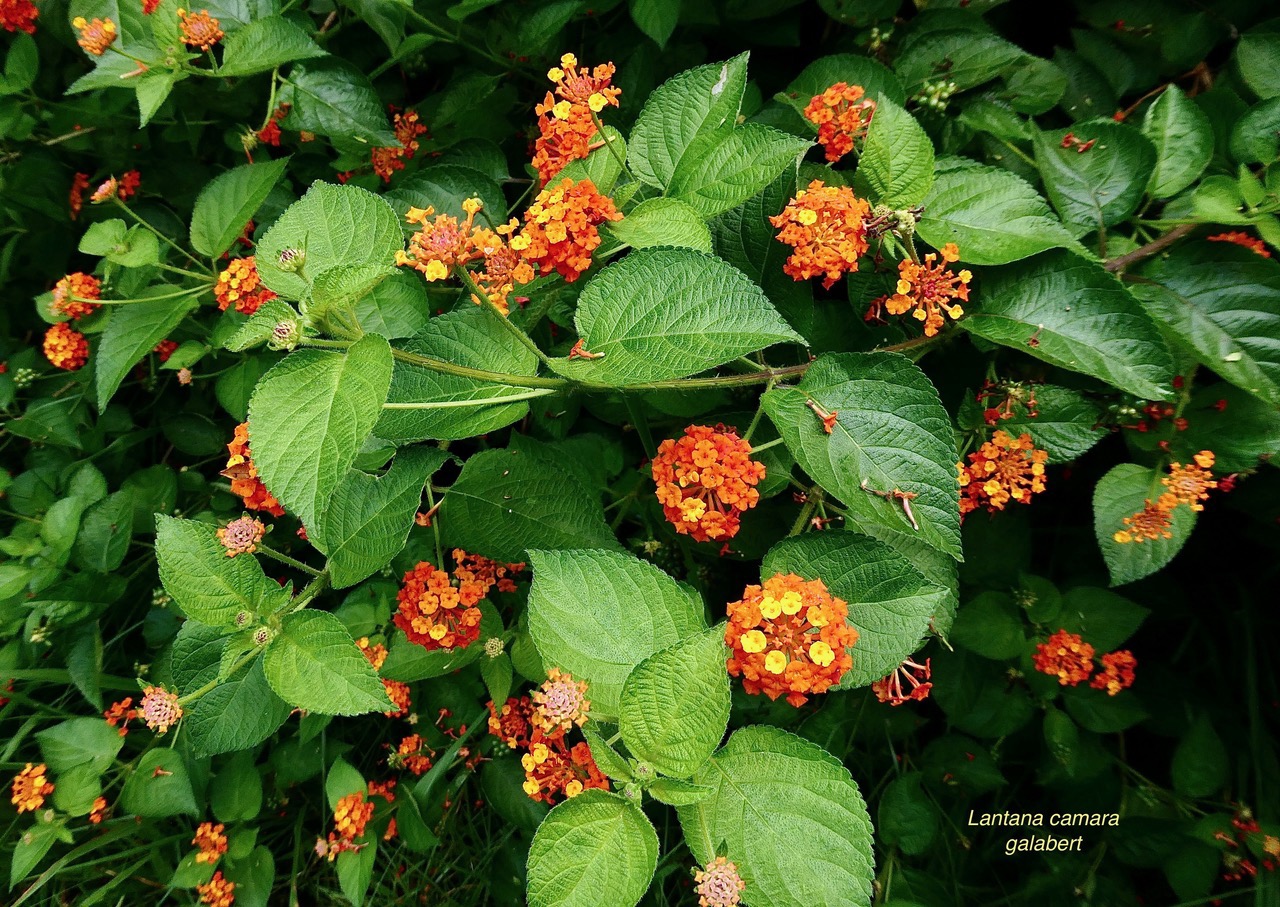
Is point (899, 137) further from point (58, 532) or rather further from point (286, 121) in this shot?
point (58, 532)

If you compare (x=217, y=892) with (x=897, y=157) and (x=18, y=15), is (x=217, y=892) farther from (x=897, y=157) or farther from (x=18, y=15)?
(x=897, y=157)

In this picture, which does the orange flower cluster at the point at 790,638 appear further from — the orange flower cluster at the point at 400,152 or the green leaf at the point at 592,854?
the orange flower cluster at the point at 400,152

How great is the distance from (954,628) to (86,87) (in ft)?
8.50

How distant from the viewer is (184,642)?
1.74 meters

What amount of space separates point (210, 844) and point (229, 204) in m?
1.82

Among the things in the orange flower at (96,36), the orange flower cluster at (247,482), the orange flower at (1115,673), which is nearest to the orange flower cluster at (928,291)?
the orange flower at (1115,673)

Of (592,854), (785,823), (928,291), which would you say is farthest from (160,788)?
(928,291)

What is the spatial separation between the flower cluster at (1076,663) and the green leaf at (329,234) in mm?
1887

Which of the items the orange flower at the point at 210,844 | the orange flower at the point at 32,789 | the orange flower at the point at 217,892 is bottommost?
the orange flower at the point at 217,892

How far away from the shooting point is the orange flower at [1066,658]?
6.81 feet

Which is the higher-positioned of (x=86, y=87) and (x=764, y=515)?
(x=86, y=87)

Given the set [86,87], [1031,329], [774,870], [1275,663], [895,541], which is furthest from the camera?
[1275,663]

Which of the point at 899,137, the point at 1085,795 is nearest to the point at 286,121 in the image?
the point at 899,137

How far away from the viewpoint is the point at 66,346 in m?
2.42
